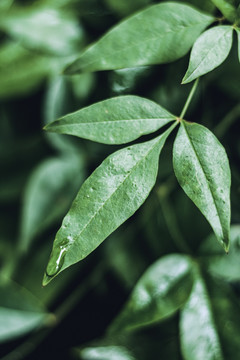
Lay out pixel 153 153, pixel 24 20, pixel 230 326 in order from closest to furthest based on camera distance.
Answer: pixel 153 153, pixel 230 326, pixel 24 20

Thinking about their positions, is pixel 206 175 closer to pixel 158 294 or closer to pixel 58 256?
pixel 58 256

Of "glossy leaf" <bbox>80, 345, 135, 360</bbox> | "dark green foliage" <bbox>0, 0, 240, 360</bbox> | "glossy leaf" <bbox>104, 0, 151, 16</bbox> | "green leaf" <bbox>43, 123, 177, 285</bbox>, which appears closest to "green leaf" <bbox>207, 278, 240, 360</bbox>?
"dark green foliage" <bbox>0, 0, 240, 360</bbox>

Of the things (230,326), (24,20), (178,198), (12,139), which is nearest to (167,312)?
(230,326)

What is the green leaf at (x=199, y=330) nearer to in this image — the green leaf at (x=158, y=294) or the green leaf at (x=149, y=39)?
the green leaf at (x=158, y=294)

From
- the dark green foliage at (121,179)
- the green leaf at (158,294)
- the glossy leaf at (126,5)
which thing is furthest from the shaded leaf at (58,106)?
the green leaf at (158,294)

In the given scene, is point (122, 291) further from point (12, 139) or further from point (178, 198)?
point (12, 139)

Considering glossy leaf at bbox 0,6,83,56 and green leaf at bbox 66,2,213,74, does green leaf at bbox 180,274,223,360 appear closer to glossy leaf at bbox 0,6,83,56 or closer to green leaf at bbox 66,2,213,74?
green leaf at bbox 66,2,213,74
